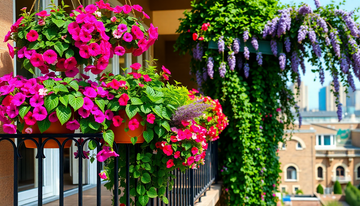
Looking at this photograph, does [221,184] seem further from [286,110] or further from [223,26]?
[223,26]

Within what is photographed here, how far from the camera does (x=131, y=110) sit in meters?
1.36

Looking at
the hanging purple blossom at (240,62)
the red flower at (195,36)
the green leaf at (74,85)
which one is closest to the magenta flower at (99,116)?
the green leaf at (74,85)

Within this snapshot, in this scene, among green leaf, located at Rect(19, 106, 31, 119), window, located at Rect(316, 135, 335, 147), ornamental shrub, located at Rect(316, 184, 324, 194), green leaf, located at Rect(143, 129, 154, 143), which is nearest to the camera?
green leaf, located at Rect(19, 106, 31, 119)

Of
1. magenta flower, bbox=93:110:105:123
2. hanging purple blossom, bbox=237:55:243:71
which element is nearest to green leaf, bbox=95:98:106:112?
magenta flower, bbox=93:110:105:123

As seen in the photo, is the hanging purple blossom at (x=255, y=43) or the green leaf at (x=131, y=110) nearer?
the green leaf at (x=131, y=110)

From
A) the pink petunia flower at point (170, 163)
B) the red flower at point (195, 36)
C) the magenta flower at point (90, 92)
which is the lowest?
the pink petunia flower at point (170, 163)

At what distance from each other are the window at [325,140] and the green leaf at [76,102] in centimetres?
4843

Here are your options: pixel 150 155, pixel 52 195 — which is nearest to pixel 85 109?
pixel 150 155

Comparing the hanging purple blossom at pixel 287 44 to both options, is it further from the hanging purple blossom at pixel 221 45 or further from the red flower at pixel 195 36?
the red flower at pixel 195 36

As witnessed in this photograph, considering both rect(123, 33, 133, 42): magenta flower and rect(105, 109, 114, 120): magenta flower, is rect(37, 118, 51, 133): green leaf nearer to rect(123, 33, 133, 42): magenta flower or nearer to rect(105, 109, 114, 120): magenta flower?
rect(105, 109, 114, 120): magenta flower

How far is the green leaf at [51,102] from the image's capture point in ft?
4.02

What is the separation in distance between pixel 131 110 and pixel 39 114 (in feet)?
1.18

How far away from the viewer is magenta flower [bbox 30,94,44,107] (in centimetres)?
123

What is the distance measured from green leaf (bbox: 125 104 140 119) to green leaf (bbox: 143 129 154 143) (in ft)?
0.43
